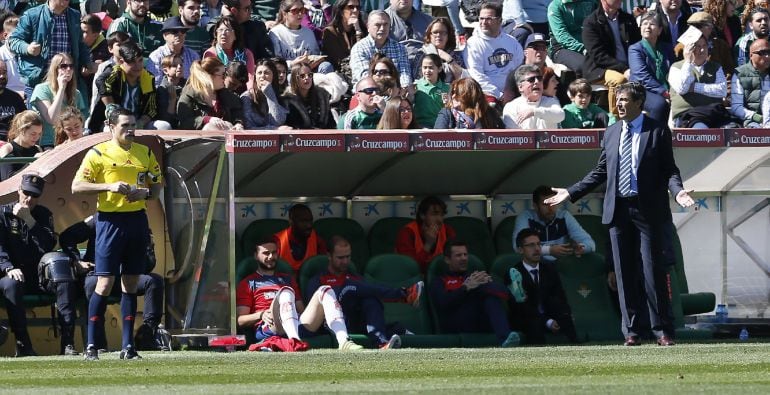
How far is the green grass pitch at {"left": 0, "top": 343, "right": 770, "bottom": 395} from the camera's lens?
27.6ft

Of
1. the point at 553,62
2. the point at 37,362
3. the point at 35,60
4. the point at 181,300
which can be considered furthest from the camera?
the point at 553,62

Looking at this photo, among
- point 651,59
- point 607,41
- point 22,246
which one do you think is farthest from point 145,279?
point 607,41

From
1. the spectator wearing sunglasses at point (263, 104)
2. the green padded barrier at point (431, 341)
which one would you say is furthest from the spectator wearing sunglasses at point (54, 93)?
the green padded barrier at point (431, 341)

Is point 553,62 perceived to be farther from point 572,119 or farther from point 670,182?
point 670,182

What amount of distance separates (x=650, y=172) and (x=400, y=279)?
104 inches

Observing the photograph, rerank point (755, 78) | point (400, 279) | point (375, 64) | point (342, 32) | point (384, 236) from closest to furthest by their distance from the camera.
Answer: point (400, 279), point (384, 236), point (375, 64), point (755, 78), point (342, 32)

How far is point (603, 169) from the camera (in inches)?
477

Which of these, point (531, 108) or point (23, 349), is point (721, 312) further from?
point (23, 349)

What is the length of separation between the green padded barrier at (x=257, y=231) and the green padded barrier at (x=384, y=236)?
876mm

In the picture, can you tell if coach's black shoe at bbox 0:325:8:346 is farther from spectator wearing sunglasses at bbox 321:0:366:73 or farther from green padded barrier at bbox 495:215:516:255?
spectator wearing sunglasses at bbox 321:0:366:73

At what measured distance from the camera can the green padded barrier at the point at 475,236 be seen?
14297 millimetres

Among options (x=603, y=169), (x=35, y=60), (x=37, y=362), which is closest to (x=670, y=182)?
(x=603, y=169)

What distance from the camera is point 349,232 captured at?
14.1 meters

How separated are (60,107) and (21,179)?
236 cm
